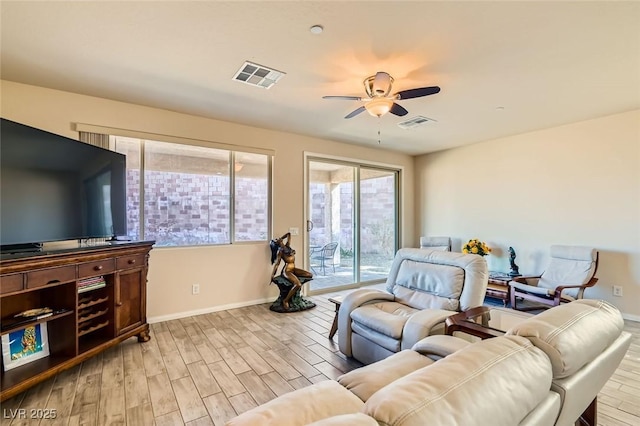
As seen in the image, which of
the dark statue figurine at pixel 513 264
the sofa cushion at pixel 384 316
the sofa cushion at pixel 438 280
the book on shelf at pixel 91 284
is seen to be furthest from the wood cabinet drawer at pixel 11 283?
the dark statue figurine at pixel 513 264

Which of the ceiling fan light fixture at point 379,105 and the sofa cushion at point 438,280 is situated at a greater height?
the ceiling fan light fixture at point 379,105

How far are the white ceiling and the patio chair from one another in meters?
2.43

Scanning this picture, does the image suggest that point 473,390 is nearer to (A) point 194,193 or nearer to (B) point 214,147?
(A) point 194,193

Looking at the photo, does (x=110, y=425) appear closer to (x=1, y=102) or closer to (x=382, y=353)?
(x=382, y=353)

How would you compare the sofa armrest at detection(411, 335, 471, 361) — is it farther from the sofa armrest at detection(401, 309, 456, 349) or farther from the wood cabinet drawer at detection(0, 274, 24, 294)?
the wood cabinet drawer at detection(0, 274, 24, 294)

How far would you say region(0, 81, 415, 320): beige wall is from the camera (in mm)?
3078

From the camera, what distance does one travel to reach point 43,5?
187cm

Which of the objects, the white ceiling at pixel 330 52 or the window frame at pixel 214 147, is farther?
the window frame at pixel 214 147

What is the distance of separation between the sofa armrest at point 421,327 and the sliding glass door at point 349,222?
285cm

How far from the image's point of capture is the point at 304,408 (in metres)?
1.16

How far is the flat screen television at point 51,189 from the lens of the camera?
2.12 meters

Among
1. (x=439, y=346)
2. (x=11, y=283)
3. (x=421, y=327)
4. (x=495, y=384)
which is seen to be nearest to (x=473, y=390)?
(x=495, y=384)

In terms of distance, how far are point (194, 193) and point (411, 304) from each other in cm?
302

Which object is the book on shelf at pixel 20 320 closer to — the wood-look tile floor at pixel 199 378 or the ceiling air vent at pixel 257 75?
the wood-look tile floor at pixel 199 378
